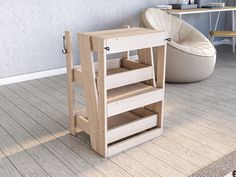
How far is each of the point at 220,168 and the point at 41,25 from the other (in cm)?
240

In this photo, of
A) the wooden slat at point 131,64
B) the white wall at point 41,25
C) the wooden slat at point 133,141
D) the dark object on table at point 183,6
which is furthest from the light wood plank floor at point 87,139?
the dark object on table at point 183,6

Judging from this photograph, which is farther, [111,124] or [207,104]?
[207,104]

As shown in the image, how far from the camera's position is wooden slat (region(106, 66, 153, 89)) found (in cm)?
181

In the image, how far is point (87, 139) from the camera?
6.81ft

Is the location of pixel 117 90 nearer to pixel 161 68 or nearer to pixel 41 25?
pixel 161 68

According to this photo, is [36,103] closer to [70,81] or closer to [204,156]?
[70,81]

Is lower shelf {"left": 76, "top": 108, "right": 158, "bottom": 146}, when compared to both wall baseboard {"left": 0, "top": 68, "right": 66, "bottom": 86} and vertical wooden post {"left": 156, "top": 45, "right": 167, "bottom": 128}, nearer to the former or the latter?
vertical wooden post {"left": 156, "top": 45, "right": 167, "bottom": 128}

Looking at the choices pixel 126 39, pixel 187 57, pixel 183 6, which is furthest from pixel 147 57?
pixel 183 6

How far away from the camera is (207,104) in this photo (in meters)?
2.71

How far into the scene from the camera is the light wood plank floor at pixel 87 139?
1744 millimetres

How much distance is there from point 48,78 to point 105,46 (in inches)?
75.2

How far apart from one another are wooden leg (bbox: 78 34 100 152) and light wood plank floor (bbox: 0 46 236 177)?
0.44 ft

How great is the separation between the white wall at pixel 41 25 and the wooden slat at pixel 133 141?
5.95ft

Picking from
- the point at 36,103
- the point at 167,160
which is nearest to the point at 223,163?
the point at 167,160
